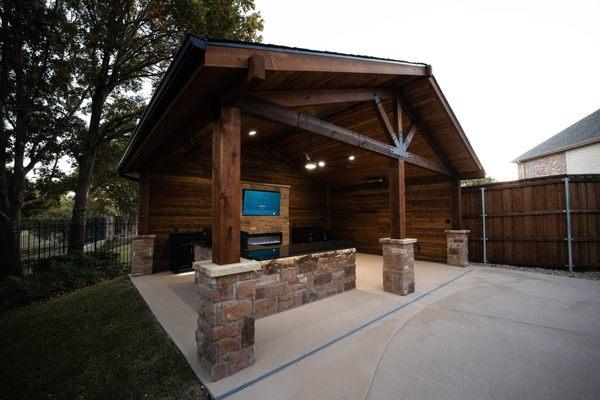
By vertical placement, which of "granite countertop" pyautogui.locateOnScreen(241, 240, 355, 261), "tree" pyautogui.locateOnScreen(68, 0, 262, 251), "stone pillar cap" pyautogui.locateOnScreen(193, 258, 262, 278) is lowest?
"granite countertop" pyautogui.locateOnScreen(241, 240, 355, 261)

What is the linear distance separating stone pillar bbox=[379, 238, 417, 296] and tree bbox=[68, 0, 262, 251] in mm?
7291

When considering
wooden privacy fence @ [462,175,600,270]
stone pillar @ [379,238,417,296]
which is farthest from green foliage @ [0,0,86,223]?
wooden privacy fence @ [462,175,600,270]

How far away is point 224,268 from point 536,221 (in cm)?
885

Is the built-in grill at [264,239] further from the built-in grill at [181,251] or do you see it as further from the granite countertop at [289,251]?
the granite countertop at [289,251]

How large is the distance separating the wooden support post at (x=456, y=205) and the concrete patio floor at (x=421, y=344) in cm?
269

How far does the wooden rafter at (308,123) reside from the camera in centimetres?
285

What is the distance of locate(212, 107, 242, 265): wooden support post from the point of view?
Result: 8.12 ft

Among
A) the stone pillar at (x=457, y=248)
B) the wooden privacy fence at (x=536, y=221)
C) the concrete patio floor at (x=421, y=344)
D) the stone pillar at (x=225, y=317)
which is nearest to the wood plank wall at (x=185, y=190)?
the concrete patio floor at (x=421, y=344)

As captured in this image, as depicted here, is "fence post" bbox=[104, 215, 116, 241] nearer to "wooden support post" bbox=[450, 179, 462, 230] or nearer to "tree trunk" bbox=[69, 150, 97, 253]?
"tree trunk" bbox=[69, 150, 97, 253]

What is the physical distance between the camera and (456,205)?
24.4 ft

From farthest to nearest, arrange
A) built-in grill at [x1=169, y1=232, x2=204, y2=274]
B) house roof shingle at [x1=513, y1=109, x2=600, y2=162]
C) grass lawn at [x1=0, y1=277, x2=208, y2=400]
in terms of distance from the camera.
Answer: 1. house roof shingle at [x1=513, y1=109, x2=600, y2=162]
2. built-in grill at [x1=169, y1=232, x2=204, y2=274]
3. grass lawn at [x1=0, y1=277, x2=208, y2=400]

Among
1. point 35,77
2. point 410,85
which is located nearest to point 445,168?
point 410,85

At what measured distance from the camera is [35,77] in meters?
7.02

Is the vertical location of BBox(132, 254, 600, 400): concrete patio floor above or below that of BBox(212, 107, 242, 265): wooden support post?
Answer: below
